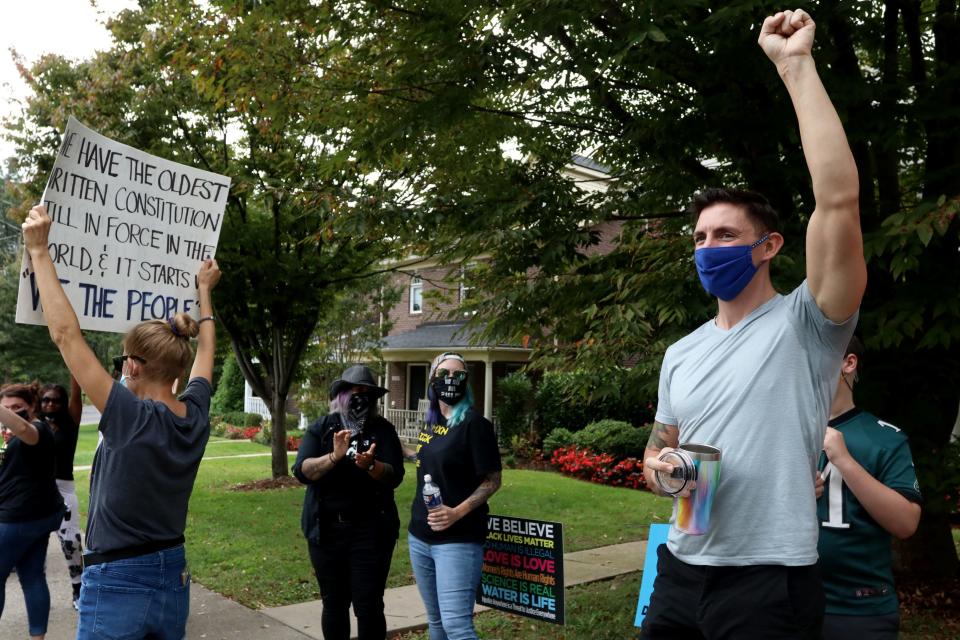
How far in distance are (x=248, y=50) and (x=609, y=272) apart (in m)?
4.03

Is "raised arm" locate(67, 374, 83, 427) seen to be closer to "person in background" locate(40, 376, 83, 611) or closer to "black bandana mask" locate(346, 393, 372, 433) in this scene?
"person in background" locate(40, 376, 83, 611)

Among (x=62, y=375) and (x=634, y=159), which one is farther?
(x=62, y=375)

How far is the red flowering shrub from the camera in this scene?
50.3 feet

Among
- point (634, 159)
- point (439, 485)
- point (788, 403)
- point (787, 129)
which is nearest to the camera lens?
point (788, 403)

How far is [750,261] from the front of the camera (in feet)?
7.70

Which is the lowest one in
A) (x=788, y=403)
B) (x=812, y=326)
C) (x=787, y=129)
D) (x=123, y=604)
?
(x=123, y=604)

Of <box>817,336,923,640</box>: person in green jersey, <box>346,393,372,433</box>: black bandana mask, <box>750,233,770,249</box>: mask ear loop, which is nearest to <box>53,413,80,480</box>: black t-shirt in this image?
<box>346,393,372,433</box>: black bandana mask

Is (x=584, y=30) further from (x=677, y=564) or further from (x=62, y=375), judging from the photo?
(x=62, y=375)

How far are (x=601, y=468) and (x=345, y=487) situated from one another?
38.0 ft

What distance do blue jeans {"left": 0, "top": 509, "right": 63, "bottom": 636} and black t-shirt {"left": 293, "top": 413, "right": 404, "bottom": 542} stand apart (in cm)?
185

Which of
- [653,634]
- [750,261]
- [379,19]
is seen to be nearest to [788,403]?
[750,261]

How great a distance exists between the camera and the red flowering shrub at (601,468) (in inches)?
603

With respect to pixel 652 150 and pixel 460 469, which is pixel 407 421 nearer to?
pixel 652 150

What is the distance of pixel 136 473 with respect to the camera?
2.92 meters
